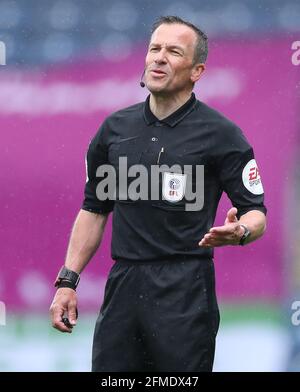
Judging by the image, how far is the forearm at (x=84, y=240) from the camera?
414cm

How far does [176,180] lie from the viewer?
3918 millimetres

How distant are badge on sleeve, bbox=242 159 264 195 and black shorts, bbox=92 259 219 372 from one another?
0.31m

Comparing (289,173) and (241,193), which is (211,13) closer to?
(289,173)

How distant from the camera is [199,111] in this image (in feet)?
13.2

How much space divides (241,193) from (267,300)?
64.9 inches

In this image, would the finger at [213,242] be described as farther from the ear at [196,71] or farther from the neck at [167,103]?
the ear at [196,71]

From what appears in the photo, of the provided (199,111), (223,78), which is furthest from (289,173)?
(199,111)

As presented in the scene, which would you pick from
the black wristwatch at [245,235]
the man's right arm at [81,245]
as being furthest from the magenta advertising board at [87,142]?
the black wristwatch at [245,235]

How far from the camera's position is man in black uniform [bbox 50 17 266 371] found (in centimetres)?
387

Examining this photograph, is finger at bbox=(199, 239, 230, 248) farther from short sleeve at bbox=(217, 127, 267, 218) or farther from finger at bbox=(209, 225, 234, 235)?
short sleeve at bbox=(217, 127, 267, 218)

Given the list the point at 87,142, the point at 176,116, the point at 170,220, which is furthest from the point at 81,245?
the point at 87,142

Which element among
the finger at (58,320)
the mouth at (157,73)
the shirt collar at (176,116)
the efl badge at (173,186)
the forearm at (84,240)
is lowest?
the finger at (58,320)

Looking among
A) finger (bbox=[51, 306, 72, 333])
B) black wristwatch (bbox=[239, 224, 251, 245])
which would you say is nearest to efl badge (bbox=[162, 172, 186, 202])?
black wristwatch (bbox=[239, 224, 251, 245])

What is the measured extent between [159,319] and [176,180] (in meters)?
0.50
